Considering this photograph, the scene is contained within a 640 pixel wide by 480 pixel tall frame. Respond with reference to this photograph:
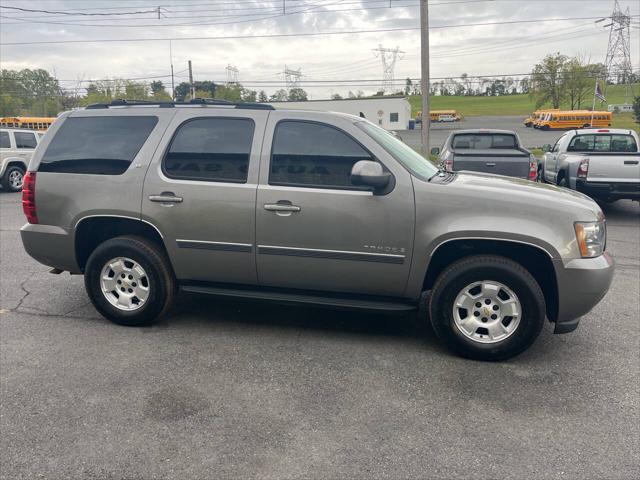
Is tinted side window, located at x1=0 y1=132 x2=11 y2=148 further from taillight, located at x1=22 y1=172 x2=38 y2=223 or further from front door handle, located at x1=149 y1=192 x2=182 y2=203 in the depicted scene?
front door handle, located at x1=149 y1=192 x2=182 y2=203

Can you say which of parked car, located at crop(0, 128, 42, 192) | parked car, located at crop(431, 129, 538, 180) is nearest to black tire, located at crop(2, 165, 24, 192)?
parked car, located at crop(0, 128, 42, 192)

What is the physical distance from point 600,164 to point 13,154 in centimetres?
1539

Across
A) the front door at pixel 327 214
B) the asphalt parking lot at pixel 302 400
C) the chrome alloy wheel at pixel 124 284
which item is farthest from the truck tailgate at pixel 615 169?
the chrome alloy wheel at pixel 124 284

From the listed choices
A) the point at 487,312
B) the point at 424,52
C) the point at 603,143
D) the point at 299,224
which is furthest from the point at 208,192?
the point at 424,52

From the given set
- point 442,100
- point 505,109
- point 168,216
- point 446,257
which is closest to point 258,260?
point 168,216

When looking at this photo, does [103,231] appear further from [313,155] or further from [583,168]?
[583,168]

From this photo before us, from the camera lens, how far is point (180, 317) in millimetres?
5016

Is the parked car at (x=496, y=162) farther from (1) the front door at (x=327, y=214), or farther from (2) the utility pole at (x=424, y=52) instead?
(2) the utility pole at (x=424, y=52)

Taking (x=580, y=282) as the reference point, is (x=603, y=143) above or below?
above

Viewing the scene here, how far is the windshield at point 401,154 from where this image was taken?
4.26m

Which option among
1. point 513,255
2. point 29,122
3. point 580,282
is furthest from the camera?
point 29,122

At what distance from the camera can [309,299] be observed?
14.2 feet

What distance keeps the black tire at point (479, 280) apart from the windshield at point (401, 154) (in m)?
0.82

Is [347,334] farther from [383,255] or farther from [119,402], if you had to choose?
[119,402]
